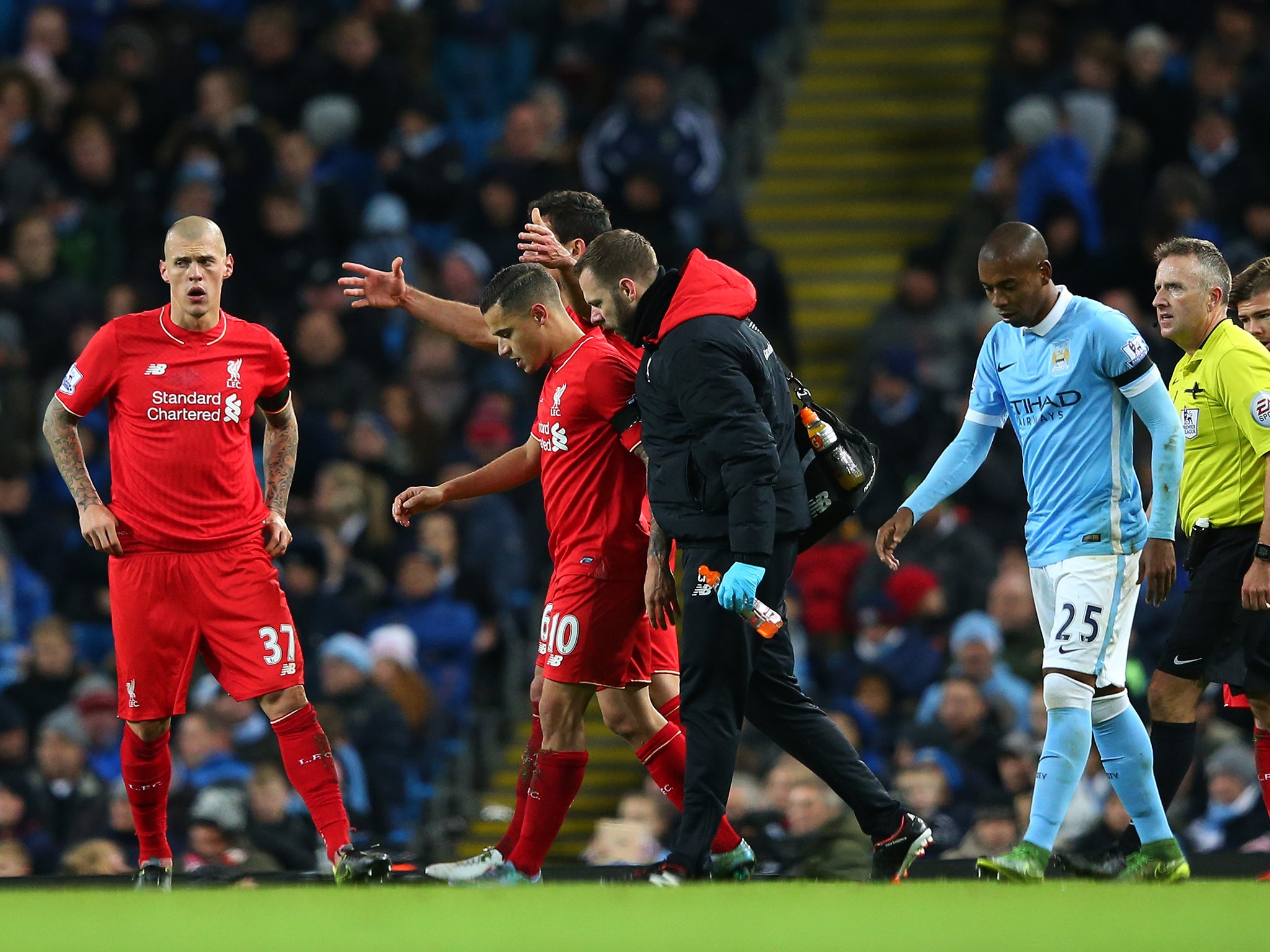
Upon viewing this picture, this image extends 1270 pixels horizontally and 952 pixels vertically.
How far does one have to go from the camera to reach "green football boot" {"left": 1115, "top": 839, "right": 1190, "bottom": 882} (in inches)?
279

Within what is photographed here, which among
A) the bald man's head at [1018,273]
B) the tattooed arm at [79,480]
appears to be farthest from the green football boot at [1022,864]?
the tattooed arm at [79,480]

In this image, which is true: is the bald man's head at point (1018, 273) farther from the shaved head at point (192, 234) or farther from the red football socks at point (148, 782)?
the red football socks at point (148, 782)

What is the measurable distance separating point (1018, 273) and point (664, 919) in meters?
2.74

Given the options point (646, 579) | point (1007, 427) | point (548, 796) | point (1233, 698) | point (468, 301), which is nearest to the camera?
point (646, 579)

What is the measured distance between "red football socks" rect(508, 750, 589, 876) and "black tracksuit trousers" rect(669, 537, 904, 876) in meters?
0.50

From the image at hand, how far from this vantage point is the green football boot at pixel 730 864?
7.43m

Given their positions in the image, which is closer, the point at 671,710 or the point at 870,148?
the point at 671,710

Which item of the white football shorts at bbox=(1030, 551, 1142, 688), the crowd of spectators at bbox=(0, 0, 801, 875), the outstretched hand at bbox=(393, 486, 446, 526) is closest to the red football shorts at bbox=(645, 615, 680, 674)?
the outstretched hand at bbox=(393, 486, 446, 526)

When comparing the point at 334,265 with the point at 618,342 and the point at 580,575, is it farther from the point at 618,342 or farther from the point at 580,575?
the point at 580,575

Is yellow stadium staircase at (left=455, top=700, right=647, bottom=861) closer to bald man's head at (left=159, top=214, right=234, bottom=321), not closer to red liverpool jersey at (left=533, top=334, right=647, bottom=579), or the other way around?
red liverpool jersey at (left=533, top=334, right=647, bottom=579)

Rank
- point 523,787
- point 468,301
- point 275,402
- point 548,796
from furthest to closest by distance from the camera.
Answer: point 468,301
point 275,402
point 523,787
point 548,796

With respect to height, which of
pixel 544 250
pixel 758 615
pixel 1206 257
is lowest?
pixel 758 615

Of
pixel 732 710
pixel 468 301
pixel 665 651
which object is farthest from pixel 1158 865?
pixel 468 301

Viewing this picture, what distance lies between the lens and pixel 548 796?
7410 millimetres
